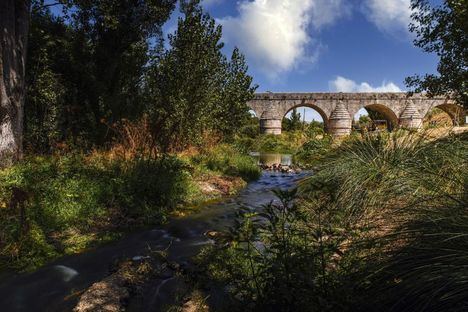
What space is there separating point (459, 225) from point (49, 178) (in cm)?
585

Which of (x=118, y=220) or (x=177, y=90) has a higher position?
(x=177, y=90)

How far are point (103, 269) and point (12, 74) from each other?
4.94m

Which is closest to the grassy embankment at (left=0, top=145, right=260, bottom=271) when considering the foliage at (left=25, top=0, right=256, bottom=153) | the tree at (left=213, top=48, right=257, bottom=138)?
the foliage at (left=25, top=0, right=256, bottom=153)

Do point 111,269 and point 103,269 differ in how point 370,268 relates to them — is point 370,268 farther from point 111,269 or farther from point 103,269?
point 103,269

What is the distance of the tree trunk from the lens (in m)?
6.38

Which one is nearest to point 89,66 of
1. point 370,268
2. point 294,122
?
point 370,268

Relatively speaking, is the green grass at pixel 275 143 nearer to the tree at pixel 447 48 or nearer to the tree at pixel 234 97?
the tree at pixel 234 97

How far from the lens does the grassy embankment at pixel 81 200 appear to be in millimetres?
4203

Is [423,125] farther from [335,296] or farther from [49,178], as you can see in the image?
[49,178]

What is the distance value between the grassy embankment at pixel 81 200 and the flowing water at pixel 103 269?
0.26m

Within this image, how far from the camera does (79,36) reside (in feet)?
37.1

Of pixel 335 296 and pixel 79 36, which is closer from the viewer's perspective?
pixel 335 296

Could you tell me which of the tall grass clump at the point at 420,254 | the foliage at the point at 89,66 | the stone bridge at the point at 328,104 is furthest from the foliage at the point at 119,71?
the stone bridge at the point at 328,104

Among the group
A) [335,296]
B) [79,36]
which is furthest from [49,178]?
[79,36]
